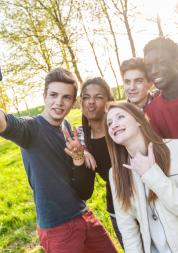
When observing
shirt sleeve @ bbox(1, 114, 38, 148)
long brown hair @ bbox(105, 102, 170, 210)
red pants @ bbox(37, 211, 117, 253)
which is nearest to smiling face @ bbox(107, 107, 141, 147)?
long brown hair @ bbox(105, 102, 170, 210)

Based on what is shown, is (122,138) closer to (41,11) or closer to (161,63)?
(161,63)

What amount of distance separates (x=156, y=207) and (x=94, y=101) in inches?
50.2

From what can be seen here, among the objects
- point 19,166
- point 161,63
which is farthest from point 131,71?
point 19,166

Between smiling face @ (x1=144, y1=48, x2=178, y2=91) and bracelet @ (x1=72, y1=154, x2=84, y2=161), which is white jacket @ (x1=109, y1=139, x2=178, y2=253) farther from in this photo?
smiling face @ (x1=144, y1=48, x2=178, y2=91)

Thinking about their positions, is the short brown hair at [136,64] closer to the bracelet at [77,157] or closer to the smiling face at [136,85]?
the smiling face at [136,85]

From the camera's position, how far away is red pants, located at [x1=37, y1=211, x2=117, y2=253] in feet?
10.3

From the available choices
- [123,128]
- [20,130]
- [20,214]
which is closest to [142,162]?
[123,128]

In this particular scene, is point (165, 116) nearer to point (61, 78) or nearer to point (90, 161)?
point (90, 161)

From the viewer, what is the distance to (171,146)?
2.77 m

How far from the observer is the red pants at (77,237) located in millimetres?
3127

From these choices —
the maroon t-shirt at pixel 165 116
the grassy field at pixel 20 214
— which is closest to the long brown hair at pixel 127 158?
the maroon t-shirt at pixel 165 116

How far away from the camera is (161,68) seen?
3.35 metres

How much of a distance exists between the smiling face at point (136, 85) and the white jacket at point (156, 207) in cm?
106

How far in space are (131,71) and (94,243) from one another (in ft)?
5.66
